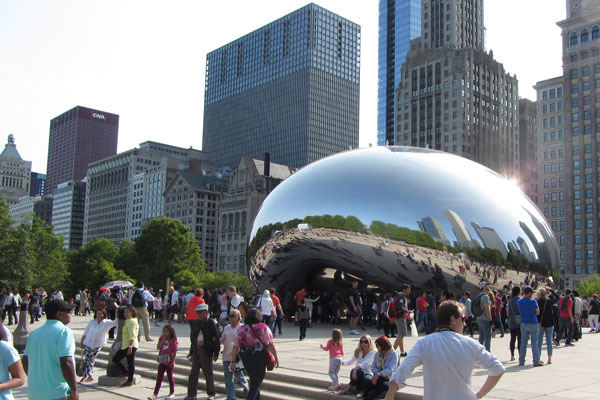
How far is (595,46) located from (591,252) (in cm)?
3381

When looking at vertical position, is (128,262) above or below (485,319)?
above

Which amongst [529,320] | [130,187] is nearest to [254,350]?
[529,320]

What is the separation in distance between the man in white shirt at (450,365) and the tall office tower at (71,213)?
197 meters

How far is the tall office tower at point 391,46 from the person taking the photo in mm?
152000

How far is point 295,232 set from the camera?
20.0 metres

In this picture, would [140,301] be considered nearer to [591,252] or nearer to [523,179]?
[591,252]

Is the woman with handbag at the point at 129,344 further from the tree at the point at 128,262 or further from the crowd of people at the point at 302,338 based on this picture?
the tree at the point at 128,262

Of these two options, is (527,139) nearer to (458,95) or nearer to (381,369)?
(458,95)

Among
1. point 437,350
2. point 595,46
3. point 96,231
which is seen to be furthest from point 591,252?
point 96,231

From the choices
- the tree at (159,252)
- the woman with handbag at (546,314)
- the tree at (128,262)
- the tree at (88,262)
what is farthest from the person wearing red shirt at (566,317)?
the tree at (128,262)

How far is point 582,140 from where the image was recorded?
96250 millimetres

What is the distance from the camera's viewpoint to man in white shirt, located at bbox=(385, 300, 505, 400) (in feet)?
14.8

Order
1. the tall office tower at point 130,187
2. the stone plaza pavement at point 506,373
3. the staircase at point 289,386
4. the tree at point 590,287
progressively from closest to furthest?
the stone plaza pavement at point 506,373 < the staircase at point 289,386 < the tree at point 590,287 < the tall office tower at point 130,187

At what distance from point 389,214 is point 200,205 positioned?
392ft
